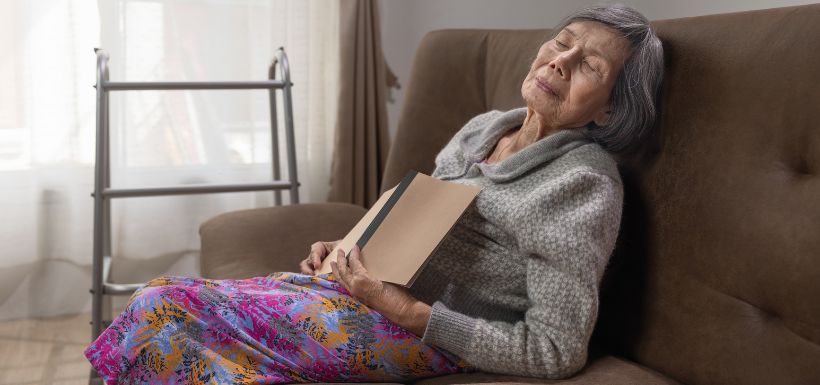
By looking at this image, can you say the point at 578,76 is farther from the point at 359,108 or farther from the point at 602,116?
the point at 359,108

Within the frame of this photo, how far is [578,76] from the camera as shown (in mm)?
1425

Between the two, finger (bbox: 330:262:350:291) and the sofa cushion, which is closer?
the sofa cushion

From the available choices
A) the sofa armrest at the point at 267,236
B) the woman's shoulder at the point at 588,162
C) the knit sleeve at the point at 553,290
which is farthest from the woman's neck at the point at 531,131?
the sofa armrest at the point at 267,236

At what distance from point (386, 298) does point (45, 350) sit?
171cm

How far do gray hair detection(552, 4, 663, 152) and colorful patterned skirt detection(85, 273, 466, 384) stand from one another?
451 millimetres

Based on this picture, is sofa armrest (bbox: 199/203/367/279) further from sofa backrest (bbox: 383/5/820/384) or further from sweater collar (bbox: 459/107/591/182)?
sofa backrest (bbox: 383/5/820/384)

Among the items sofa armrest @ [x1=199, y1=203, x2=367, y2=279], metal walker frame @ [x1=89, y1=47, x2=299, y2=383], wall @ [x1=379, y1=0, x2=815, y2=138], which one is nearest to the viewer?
sofa armrest @ [x1=199, y1=203, x2=367, y2=279]

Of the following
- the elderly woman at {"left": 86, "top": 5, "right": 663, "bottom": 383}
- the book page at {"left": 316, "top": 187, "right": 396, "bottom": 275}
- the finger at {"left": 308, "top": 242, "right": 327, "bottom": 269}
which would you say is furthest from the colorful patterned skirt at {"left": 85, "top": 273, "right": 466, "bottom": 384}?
the finger at {"left": 308, "top": 242, "right": 327, "bottom": 269}

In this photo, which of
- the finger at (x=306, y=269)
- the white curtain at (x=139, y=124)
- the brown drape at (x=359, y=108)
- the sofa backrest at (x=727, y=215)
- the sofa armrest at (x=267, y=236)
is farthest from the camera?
the brown drape at (x=359, y=108)

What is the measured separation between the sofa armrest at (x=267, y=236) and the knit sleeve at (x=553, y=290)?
664 mm

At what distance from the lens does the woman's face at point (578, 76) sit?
1403mm

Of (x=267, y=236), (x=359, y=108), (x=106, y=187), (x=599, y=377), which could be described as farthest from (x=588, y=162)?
(x=359, y=108)

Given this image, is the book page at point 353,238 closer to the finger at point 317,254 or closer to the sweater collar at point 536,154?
the finger at point 317,254

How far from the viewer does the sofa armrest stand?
73.0 inches
